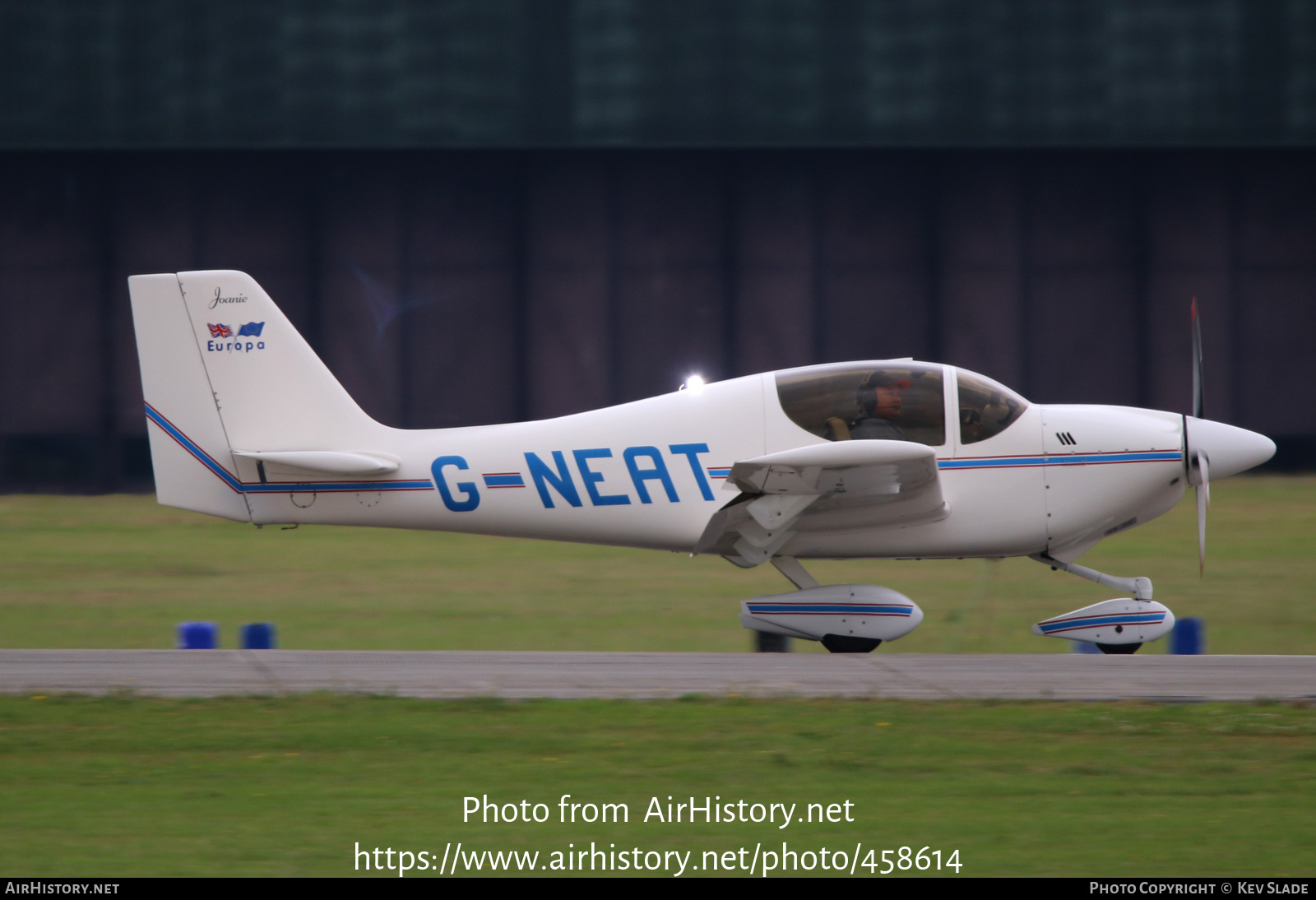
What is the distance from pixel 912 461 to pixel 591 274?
1244 cm

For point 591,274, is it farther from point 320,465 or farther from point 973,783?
point 973,783

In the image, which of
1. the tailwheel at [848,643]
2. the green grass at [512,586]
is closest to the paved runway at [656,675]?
the tailwheel at [848,643]

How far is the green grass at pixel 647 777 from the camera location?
5.41m

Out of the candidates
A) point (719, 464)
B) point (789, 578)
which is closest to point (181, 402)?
point (719, 464)

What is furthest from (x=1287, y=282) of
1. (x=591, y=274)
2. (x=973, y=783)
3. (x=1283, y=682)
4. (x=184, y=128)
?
(x=973, y=783)

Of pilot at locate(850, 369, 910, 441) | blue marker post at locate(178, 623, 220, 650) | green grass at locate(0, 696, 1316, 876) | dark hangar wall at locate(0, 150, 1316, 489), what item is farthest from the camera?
dark hangar wall at locate(0, 150, 1316, 489)

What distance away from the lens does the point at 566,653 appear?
9.98 metres

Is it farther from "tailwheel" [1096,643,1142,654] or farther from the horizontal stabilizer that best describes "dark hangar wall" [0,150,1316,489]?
"tailwheel" [1096,643,1142,654]

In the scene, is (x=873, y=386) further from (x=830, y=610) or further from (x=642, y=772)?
(x=642, y=772)

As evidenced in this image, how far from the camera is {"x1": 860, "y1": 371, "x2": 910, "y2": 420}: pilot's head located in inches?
378

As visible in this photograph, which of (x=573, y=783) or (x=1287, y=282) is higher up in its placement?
(x=1287, y=282)

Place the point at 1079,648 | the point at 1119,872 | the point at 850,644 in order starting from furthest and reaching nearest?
1. the point at 1079,648
2. the point at 850,644
3. the point at 1119,872

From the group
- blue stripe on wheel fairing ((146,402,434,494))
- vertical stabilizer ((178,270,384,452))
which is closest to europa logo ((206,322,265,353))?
vertical stabilizer ((178,270,384,452))

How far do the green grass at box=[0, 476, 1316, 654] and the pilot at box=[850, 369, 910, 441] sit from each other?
8.59 ft
